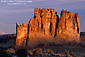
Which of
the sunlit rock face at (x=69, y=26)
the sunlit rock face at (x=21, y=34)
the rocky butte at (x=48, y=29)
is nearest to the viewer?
the sunlit rock face at (x=21, y=34)

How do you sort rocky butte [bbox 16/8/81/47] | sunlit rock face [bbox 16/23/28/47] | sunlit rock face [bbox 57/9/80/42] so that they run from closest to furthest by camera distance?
sunlit rock face [bbox 16/23/28/47] < rocky butte [bbox 16/8/81/47] < sunlit rock face [bbox 57/9/80/42]

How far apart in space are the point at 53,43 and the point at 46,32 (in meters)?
3.10

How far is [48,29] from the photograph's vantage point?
70.2 meters

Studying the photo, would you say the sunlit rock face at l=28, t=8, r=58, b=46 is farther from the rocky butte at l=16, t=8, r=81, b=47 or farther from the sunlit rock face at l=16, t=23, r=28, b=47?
the sunlit rock face at l=16, t=23, r=28, b=47

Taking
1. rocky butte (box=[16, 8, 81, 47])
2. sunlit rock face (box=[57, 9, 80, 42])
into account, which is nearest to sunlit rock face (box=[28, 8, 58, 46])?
rocky butte (box=[16, 8, 81, 47])

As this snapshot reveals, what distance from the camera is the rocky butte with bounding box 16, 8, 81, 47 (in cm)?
6981

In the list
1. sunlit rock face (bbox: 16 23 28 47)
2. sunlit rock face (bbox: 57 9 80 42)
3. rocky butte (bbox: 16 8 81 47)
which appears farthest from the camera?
sunlit rock face (bbox: 57 9 80 42)

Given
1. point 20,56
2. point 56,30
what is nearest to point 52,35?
point 56,30

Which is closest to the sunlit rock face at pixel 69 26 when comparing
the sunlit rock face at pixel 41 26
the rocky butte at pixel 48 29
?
the rocky butte at pixel 48 29

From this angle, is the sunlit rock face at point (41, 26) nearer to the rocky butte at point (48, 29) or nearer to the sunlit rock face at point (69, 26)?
the rocky butte at point (48, 29)

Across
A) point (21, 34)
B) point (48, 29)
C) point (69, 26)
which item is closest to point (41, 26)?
point (48, 29)

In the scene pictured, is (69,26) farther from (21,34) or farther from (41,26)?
(21,34)

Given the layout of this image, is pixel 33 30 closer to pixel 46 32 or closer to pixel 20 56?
pixel 46 32

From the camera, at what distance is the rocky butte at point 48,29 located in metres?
69.8
